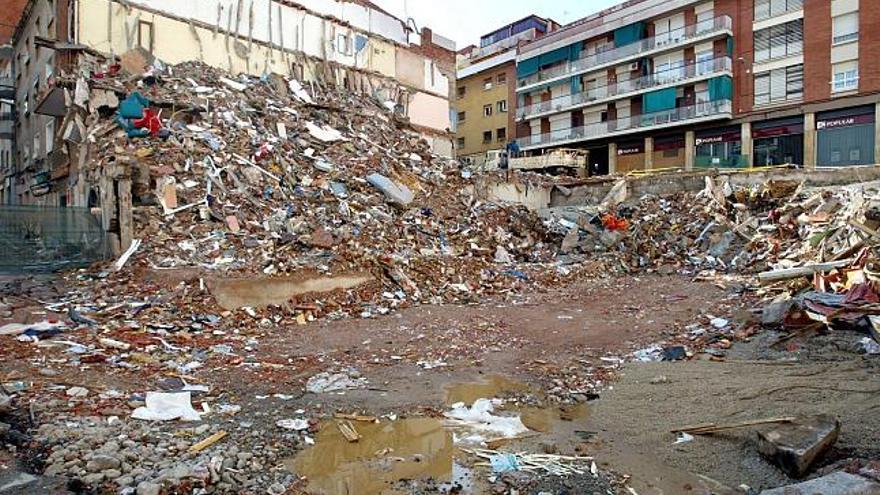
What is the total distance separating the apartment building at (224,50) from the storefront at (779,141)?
15.6 m

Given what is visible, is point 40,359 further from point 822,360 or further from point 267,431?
point 822,360

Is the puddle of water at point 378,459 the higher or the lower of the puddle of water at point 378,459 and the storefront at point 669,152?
the lower

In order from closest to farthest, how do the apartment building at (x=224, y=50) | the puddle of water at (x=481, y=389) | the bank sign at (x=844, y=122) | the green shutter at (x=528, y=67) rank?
the puddle of water at (x=481, y=389) → the apartment building at (x=224, y=50) → the bank sign at (x=844, y=122) → the green shutter at (x=528, y=67)

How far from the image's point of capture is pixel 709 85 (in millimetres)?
29672

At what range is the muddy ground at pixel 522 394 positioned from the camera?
3.67 meters

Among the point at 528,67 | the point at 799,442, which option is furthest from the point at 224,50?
the point at 528,67

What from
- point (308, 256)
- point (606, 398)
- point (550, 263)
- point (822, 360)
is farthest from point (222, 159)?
point (822, 360)

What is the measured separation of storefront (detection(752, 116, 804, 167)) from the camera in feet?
88.9

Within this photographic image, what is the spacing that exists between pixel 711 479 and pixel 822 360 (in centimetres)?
299

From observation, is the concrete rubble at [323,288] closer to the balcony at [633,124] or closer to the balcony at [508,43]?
the balcony at [633,124]

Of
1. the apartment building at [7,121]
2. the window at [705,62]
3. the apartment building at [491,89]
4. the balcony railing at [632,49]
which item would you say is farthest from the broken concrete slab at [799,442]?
the apartment building at [491,89]

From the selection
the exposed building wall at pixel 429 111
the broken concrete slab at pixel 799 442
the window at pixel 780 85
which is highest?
the window at pixel 780 85

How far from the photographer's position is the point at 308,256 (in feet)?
34.3

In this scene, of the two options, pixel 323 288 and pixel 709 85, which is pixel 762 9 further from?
pixel 323 288
